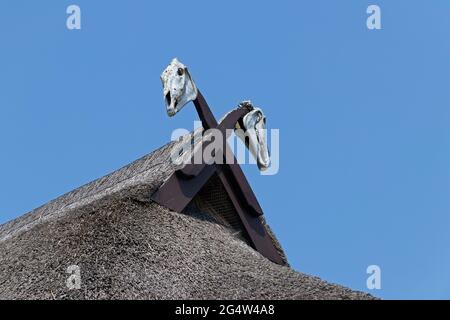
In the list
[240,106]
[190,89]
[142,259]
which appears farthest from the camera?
[240,106]

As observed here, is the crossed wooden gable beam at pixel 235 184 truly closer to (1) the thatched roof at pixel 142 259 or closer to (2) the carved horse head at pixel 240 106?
(2) the carved horse head at pixel 240 106

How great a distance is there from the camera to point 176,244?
7633 millimetres

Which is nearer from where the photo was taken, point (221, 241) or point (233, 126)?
point (221, 241)

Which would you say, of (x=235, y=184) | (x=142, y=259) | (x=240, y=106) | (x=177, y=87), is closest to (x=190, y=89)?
(x=177, y=87)

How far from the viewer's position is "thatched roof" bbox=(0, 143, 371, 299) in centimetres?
674

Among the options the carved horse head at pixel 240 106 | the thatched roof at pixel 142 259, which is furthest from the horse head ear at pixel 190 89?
the thatched roof at pixel 142 259

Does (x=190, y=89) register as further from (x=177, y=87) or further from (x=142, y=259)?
(x=142, y=259)

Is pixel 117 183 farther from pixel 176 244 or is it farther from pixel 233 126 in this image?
pixel 176 244

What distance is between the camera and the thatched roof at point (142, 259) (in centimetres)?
674

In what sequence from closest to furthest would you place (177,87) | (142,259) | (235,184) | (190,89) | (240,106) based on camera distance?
(142,259) < (177,87) < (190,89) < (235,184) < (240,106)

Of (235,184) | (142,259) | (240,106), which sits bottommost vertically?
(142,259)

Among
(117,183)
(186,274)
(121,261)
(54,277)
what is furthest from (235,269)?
→ (117,183)

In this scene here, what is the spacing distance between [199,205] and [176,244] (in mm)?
1417

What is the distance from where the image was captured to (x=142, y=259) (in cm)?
718
